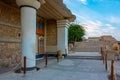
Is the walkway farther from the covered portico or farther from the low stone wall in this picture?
the low stone wall

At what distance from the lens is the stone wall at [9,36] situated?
29.0 ft

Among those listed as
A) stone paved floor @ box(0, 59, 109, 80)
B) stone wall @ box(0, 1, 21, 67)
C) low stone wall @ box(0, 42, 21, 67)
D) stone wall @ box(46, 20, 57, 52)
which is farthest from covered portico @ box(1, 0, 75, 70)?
low stone wall @ box(0, 42, 21, 67)

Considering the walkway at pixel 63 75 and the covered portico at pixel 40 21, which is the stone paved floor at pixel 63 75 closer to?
the walkway at pixel 63 75

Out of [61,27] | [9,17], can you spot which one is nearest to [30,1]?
[9,17]

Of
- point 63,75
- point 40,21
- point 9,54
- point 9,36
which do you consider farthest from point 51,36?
point 63,75

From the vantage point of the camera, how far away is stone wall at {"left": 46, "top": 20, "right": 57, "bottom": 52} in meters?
15.0

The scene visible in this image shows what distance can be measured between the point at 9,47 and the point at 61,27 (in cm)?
618

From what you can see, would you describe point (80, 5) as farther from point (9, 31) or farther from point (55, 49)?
point (9, 31)

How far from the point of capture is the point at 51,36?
1513 centimetres

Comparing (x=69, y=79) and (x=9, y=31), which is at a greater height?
(x=9, y=31)

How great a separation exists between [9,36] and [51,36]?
19.8 ft

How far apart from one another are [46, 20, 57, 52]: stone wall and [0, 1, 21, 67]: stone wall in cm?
501

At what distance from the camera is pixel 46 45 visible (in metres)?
15.3

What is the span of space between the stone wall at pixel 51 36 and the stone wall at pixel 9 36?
501 centimetres
